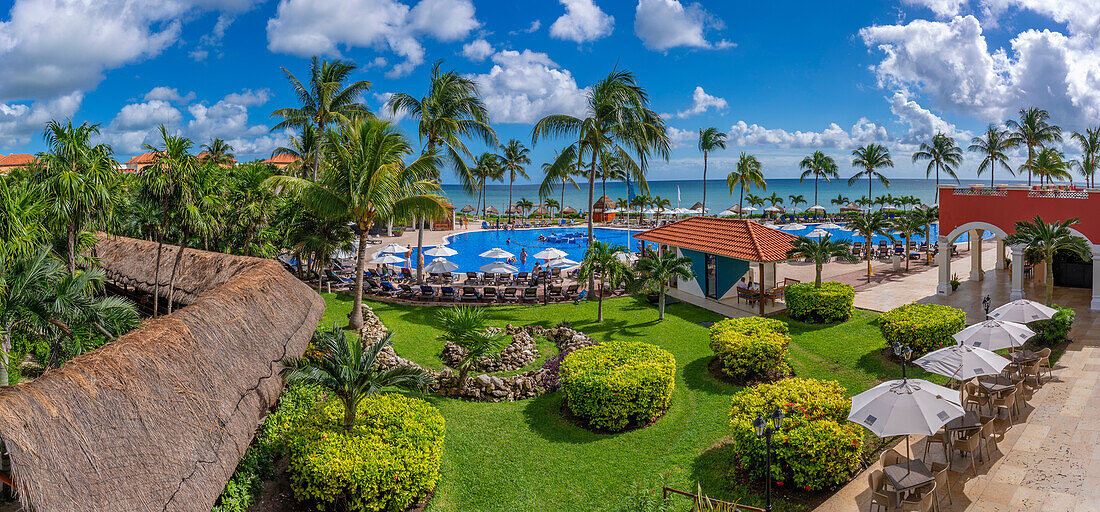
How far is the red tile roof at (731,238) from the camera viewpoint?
69.7 ft

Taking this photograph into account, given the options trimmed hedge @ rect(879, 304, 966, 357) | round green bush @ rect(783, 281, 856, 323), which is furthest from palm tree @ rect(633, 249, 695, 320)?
trimmed hedge @ rect(879, 304, 966, 357)

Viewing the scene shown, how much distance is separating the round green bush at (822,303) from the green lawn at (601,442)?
56 cm

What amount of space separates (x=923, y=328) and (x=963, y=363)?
15.5ft

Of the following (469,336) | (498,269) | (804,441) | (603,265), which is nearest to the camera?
(804,441)

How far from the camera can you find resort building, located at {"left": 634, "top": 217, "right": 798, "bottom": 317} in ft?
70.2

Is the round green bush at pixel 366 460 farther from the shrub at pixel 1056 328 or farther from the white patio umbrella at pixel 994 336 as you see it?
the shrub at pixel 1056 328

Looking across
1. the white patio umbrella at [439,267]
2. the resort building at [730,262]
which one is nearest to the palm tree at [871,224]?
the resort building at [730,262]

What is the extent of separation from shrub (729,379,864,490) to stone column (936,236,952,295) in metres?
15.2

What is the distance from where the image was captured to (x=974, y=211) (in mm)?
22172

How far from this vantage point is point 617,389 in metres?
12.1

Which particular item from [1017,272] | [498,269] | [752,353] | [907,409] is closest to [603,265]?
[498,269]

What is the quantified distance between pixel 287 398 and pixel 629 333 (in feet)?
35.1

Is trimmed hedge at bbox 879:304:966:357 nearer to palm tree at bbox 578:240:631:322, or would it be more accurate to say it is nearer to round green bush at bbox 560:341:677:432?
round green bush at bbox 560:341:677:432

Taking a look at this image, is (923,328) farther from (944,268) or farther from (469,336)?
(469,336)
